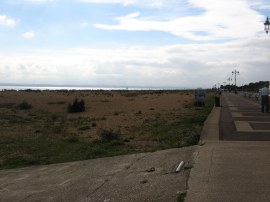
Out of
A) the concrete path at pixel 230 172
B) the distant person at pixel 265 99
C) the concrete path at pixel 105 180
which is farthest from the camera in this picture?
the distant person at pixel 265 99

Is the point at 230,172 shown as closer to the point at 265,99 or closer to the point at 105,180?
the point at 105,180

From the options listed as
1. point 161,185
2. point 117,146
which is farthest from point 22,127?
point 161,185

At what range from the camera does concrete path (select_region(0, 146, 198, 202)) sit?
7648 millimetres

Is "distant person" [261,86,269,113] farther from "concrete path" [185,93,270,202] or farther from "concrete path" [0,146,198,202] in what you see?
"concrete path" [0,146,198,202]

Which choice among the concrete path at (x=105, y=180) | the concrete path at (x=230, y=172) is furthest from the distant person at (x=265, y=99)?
the concrete path at (x=105, y=180)

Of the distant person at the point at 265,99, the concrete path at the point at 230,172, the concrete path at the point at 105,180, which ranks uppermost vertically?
the distant person at the point at 265,99

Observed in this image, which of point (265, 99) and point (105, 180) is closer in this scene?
point (105, 180)

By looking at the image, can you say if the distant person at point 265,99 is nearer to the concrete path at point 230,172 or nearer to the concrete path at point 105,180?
the concrete path at point 230,172

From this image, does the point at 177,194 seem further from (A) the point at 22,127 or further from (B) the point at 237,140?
(A) the point at 22,127

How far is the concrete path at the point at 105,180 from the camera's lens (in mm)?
7648

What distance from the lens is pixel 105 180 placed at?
890cm

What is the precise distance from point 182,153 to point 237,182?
11.1ft

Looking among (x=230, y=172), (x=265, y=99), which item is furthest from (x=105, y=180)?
(x=265, y=99)

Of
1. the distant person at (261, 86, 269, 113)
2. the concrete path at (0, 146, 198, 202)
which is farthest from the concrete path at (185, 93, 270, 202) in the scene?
the distant person at (261, 86, 269, 113)
